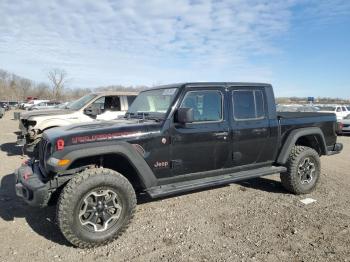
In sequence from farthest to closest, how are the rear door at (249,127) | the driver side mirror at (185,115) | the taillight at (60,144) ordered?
the rear door at (249,127)
the driver side mirror at (185,115)
the taillight at (60,144)

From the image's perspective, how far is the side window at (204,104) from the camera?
4984mm

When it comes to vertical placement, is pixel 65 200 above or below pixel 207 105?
below

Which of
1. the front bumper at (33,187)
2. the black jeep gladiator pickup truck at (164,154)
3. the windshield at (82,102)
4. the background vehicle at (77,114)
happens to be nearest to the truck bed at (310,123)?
the black jeep gladiator pickup truck at (164,154)

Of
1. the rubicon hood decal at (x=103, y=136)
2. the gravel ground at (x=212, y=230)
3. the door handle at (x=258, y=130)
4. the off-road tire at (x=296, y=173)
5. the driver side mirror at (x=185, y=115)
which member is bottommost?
the gravel ground at (x=212, y=230)

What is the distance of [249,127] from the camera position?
544 centimetres

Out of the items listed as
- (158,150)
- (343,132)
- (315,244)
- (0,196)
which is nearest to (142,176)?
(158,150)

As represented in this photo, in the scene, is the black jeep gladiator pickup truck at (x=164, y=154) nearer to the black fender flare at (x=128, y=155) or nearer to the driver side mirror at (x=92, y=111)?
the black fender flare at (x=128, y=155)

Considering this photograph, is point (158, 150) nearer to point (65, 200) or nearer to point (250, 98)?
point (65, 200)

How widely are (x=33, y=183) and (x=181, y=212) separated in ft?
7.20

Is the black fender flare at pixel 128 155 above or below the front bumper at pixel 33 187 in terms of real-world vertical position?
above

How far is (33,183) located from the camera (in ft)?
13.5

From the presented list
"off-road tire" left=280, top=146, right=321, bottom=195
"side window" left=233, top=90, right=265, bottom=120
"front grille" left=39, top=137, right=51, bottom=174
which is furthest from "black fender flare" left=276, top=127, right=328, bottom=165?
"front grille" left=39, top=137, right=51, bottom=174

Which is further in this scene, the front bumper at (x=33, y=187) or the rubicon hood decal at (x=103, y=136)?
the rubicon hood decal at (x=103, y=136)

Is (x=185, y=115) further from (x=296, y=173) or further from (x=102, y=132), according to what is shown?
(x=296, y=173)
